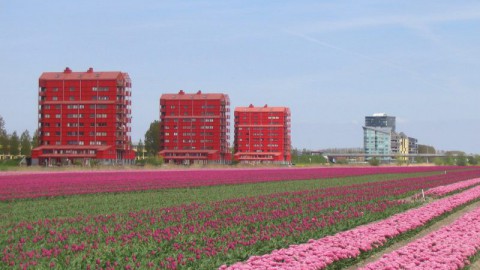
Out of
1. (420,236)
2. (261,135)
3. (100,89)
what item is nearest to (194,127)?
(261,135)

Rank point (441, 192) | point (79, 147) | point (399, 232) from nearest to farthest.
Result: point (399, 232) → point (441, 192) → point (79, 147)

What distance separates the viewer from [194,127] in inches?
6053

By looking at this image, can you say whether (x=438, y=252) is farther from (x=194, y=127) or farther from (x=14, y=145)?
(x=194, y=127)

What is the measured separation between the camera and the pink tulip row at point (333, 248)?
38.1ft

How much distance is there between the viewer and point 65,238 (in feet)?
51.1

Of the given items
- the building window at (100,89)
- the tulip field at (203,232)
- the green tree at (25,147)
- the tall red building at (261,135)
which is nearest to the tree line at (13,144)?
the green tree at (25,147)

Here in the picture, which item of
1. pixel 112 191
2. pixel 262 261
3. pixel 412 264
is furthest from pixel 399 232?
pixel 112 191

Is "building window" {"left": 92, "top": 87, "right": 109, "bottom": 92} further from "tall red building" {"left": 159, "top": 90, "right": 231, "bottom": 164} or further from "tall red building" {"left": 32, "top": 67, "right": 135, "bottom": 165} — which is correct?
"tall red building" {"left": 159, "top": 90, "right": 231, "bottom": 164}

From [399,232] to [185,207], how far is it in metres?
9.74

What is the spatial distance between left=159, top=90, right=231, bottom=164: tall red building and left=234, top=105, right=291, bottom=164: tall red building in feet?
68.0

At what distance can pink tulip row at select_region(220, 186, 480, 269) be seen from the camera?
11609 mm

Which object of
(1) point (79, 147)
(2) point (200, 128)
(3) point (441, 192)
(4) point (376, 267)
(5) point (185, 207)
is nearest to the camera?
(4) point (376, 267)

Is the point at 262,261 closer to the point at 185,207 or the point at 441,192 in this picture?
the point at 185,207

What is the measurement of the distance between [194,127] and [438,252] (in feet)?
464
